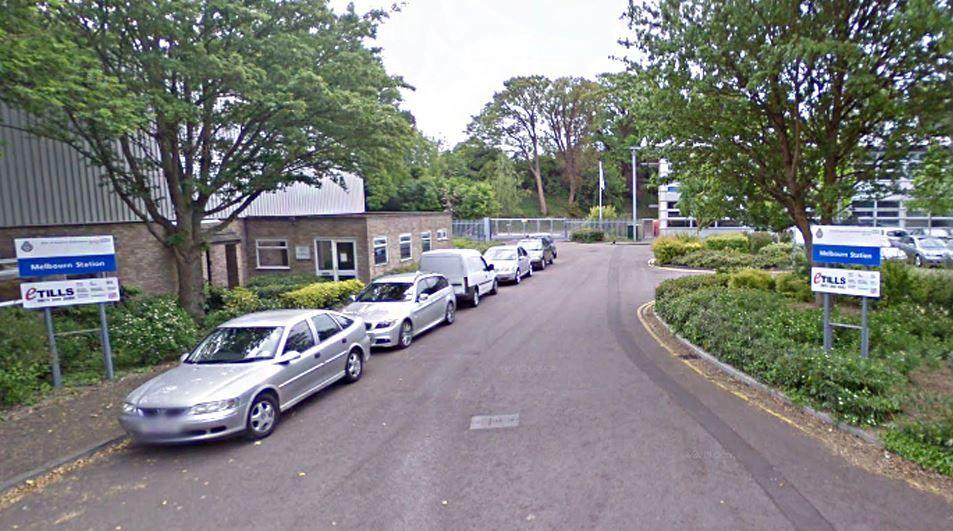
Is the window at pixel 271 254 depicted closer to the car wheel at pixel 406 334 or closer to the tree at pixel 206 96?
the tree at pixel 206 96

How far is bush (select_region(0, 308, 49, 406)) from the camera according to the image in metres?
7.37

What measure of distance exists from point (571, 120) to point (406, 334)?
55.8 meters

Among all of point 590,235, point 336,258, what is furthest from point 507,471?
point 590,235

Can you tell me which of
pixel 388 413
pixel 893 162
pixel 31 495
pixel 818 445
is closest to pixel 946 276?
pixel 893 162

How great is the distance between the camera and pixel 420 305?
11.7m

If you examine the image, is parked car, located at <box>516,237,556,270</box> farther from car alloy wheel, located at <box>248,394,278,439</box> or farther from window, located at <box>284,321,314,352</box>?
car alloy wheel, located at <box>248,394,278,439</box>

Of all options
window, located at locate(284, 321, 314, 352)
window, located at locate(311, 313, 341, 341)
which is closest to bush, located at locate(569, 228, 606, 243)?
window, located at locate(311, 313, 341, 341)

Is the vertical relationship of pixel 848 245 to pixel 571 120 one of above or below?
below

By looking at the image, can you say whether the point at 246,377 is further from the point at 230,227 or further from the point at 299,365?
the point at 230,227

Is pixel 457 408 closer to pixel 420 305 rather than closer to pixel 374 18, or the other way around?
pixel 420 305

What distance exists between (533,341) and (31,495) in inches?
319

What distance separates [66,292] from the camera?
→ 8.20 m

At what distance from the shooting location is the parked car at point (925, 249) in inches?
885

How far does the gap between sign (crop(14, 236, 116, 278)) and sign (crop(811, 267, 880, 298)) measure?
36.0 ft
